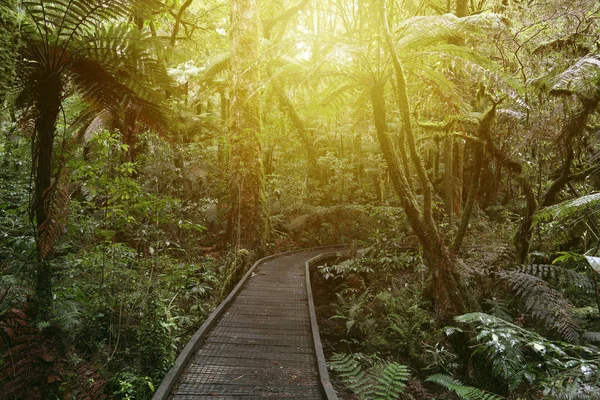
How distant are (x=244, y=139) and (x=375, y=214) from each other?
4.24 m

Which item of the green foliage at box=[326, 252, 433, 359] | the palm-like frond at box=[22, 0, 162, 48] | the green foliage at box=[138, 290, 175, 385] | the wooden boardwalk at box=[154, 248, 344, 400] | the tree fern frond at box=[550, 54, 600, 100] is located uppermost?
the palm-like frond at box=[22, 0, 162, 48]

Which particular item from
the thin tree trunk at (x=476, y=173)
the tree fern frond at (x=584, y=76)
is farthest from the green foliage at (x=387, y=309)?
the tree fern frond at (x=584, y=76)

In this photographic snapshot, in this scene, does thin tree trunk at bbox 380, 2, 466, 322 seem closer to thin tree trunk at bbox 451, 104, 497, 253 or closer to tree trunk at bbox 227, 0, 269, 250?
thin tree trunk at bbox 451, 104, 497, 253

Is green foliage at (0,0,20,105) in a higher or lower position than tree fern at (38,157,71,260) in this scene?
higher

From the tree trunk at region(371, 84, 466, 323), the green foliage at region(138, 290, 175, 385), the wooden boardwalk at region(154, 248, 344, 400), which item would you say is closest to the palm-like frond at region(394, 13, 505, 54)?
the tree trunk at region(371, 84, 466, 323)

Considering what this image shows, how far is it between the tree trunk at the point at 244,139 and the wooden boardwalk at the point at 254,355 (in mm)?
3262

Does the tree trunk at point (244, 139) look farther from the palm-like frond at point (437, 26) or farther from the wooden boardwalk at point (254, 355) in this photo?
the palm-like frond at point (437, 26)

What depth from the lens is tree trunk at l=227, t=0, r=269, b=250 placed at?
969cm

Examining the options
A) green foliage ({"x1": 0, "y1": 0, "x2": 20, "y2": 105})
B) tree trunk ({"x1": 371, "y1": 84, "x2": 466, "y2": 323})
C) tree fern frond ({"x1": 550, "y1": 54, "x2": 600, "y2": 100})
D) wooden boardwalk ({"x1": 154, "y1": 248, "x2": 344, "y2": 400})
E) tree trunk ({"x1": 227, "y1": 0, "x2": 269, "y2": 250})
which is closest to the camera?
green foliage ({"x1": 0, "y1": 0, "x2": 20, "y2": 105})

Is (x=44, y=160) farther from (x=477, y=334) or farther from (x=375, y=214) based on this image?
(x=375, y=214)

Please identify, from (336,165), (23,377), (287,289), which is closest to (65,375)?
(23,377)

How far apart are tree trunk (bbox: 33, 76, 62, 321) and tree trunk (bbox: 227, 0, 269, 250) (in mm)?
6317

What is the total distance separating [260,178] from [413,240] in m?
4.36

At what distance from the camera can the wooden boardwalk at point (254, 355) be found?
11.3ft
